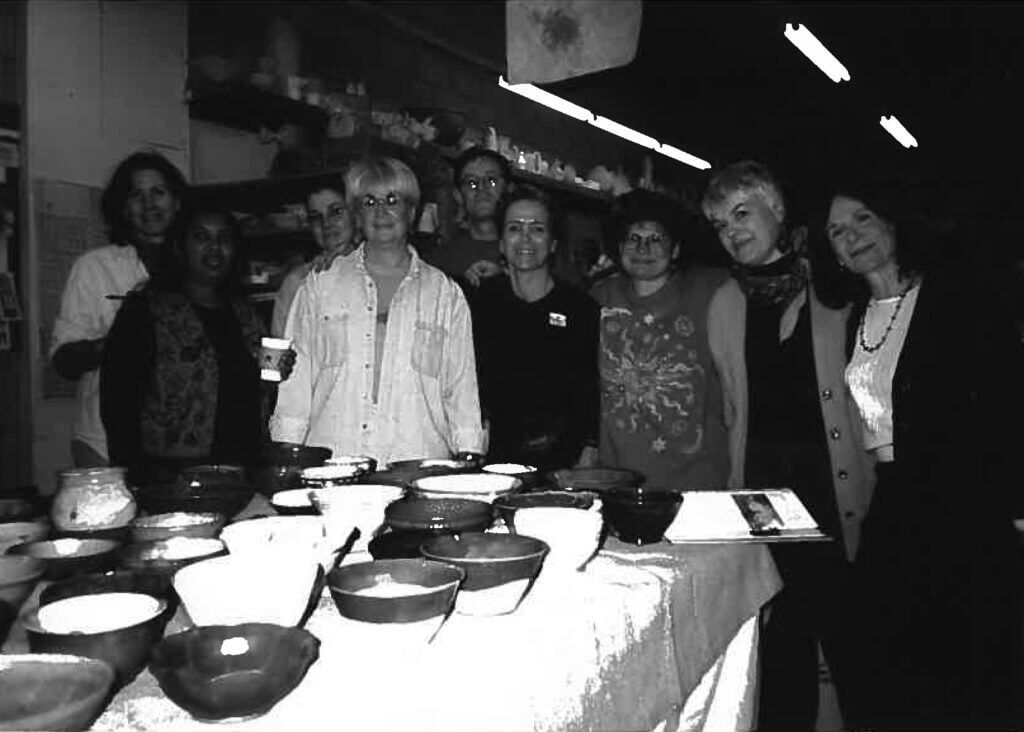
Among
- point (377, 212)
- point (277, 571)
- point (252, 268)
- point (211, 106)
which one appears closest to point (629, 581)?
point (277, 571)

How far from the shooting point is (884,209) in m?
2.21

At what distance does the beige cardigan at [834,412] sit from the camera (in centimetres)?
226

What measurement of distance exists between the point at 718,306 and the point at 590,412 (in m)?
0.51

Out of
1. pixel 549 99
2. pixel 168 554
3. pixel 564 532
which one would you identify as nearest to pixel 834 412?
pixel 564 532

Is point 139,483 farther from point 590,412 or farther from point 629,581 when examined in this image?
point 590,412

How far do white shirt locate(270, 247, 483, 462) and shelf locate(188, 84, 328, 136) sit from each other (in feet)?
6.84

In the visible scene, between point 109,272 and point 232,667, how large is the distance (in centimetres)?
240

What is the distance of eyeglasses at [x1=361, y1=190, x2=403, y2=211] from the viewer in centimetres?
265

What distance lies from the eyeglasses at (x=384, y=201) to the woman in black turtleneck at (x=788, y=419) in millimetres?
971

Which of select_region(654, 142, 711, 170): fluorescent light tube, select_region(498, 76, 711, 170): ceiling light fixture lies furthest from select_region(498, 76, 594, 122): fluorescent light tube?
select_region(654, 142, 711, 170): fluorescent light tube

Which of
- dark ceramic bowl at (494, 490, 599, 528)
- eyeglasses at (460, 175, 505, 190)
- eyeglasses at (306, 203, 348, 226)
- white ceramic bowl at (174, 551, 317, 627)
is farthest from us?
eyeglasses at (306, 203, 348, 226)

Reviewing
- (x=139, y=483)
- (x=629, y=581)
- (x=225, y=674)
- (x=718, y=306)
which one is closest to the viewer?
(x=225, y=674)

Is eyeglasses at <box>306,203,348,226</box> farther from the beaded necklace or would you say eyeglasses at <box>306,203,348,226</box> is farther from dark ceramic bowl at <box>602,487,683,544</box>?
dark ceramic bowl at <box>602,487,683,544</box>

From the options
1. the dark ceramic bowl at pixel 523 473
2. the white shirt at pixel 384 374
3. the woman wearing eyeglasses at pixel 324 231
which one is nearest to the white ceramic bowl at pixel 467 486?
the dark ceramic bowl at pixel 523 473
